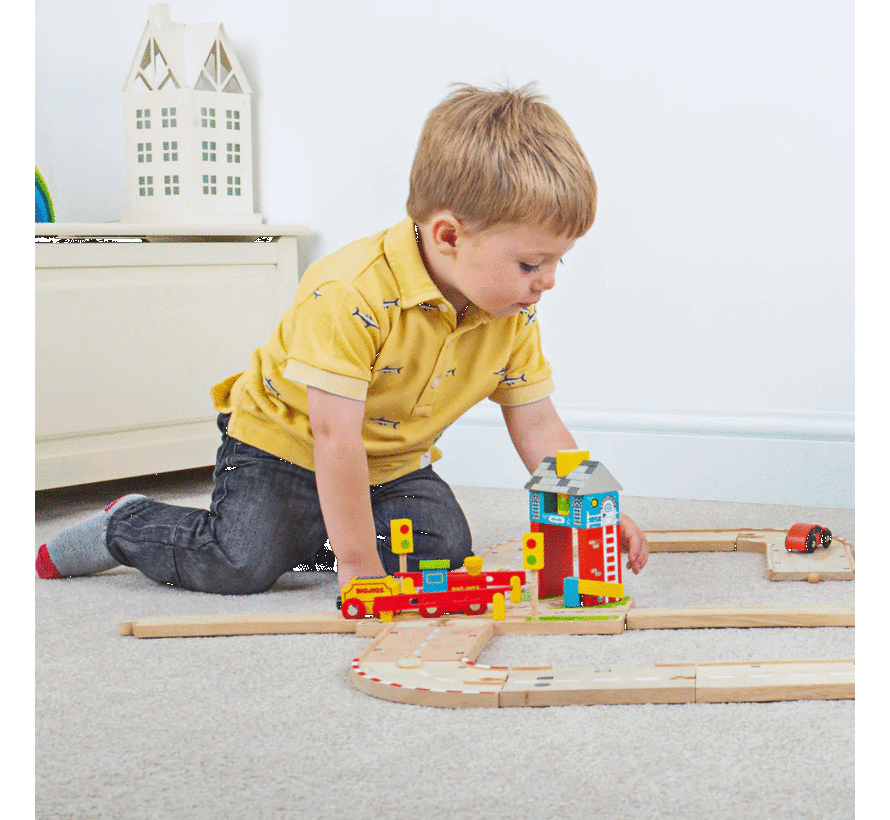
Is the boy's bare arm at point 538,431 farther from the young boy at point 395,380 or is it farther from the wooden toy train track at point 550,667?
the wooden toy train track at point 550,667

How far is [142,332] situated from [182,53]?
0.46m

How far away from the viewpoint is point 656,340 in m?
1.52

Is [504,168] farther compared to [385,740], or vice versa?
[504,168]

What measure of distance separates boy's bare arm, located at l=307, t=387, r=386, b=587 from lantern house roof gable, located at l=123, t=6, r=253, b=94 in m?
0.90

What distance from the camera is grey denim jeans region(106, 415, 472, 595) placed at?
1.06 meters

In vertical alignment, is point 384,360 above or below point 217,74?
below

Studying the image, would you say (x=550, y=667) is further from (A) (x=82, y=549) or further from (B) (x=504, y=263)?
(A) (x=82, y=549)

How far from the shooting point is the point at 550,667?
2.47ft

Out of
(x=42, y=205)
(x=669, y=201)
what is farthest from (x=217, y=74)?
(x=669, y=201)

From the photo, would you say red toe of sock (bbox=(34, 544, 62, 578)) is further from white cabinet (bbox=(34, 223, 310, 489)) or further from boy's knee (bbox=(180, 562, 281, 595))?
white cabinet (bbox=(34, 223, 310, 489))

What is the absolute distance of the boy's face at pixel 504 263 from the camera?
92cm
